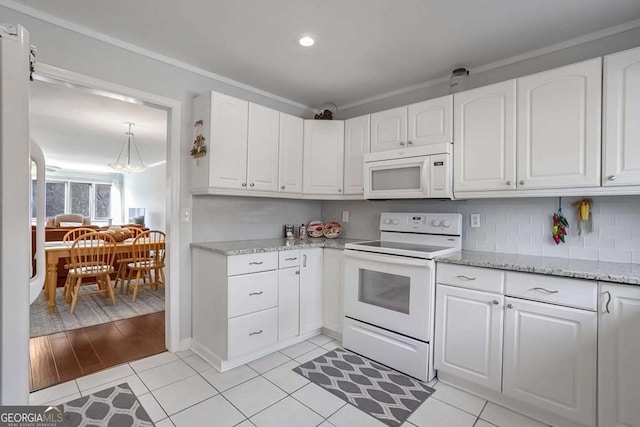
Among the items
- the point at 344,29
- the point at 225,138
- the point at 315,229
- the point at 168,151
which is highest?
the point at 344,29

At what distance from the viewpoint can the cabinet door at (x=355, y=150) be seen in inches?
113

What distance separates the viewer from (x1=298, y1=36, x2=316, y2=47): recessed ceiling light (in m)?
2.11

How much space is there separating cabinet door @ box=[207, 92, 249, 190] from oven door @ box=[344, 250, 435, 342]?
3.72ft

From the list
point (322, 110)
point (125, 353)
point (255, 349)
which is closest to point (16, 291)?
point (255, 349)

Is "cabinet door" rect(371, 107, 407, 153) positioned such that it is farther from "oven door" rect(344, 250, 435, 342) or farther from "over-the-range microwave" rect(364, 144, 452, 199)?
"oven door" rect(344, 250, 435, 342)

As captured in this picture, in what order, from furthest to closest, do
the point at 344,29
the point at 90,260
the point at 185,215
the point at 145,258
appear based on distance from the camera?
1. the point at 145,258
2. the point at 90,260
3. the point at 185,215
4. the point at 344,29

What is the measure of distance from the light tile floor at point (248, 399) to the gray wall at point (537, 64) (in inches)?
91.2

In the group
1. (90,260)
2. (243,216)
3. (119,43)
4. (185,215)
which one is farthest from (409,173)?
(90,260)

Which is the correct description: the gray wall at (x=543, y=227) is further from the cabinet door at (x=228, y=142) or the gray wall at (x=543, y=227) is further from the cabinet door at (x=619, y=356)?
the cabinet door at (x=228, y=142)

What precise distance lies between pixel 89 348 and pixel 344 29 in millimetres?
3156

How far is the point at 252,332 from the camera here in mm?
2340

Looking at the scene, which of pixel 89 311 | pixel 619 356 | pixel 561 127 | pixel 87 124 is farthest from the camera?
pixel 87 124

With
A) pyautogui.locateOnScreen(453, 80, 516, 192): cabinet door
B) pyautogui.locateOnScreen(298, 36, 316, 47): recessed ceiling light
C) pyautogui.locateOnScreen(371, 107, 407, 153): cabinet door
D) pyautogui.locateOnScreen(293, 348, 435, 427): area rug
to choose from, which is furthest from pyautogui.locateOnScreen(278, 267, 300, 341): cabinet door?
pyautogui.locateOnScreen(298, 36, 316, 47): recessed ceiling light

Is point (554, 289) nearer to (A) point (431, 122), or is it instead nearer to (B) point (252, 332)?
(A) point (431, 122)
